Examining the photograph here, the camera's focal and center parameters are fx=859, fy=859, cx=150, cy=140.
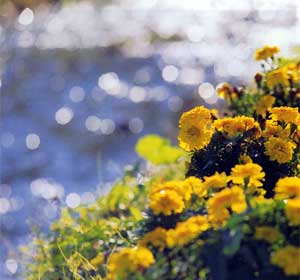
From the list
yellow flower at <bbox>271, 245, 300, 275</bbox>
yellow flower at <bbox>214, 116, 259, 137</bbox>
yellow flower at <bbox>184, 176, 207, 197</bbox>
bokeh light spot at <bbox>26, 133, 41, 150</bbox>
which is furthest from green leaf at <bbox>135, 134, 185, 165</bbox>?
yellow flower at <bbox>271, 245, 300, 275</bbox>

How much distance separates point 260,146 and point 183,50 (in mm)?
5513

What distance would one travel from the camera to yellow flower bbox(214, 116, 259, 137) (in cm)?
261

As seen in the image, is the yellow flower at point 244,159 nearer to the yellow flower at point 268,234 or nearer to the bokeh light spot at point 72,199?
the yellow flower at point 268,234

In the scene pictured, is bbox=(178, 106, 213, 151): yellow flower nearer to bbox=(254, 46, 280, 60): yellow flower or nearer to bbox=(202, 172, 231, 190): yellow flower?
bbox=(202, 172, 231, 190): yellow flower

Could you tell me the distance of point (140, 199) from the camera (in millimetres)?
3977

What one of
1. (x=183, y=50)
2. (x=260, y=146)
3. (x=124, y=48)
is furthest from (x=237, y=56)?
(x=260, y=146)

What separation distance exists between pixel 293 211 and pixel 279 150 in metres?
0.61

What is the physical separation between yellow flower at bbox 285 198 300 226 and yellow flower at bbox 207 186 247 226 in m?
0.11

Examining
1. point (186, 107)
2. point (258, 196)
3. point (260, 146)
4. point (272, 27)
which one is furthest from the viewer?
point (272, 27)

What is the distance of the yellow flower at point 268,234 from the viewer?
77.0 inches

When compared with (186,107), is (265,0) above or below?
above

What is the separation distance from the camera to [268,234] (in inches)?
77.3

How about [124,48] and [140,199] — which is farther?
[124,48]

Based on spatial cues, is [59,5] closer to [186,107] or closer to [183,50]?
[183,50]
